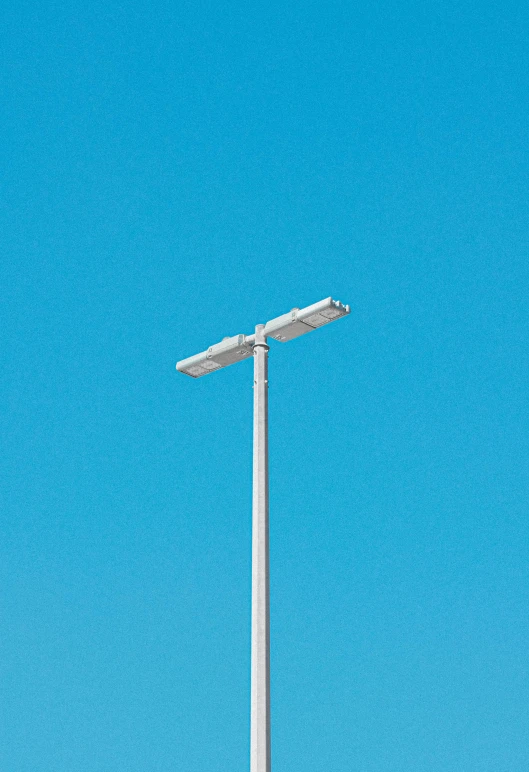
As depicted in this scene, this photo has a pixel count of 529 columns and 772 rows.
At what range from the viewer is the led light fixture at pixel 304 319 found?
1764 centimetres

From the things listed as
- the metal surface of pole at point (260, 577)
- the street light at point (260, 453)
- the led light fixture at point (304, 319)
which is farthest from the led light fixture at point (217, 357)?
the led light fixture at point (304, 319)

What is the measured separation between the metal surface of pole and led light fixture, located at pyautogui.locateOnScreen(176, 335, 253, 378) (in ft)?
1.19

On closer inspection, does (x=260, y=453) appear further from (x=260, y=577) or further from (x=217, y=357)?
(x=217, y=357)

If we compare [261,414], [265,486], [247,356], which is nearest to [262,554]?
[265,486]

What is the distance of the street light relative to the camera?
51.9 ft

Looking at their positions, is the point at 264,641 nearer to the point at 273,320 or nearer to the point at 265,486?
the point at 265,486

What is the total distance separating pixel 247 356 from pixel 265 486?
2.41 metres

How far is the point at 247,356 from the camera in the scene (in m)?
19.0

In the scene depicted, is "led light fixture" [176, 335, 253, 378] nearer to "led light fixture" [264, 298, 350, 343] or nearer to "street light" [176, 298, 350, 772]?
"street light" [176, 298, 350, 772]

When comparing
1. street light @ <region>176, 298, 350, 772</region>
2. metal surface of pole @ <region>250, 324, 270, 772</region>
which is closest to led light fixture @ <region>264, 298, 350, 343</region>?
street light @ <region>176, 298, 350, 772</region>

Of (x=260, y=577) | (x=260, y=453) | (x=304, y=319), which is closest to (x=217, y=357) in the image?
(x=304, y=319)

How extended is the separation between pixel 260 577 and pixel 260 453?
189 centimetres

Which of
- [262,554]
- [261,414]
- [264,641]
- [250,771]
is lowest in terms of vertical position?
[250,771]

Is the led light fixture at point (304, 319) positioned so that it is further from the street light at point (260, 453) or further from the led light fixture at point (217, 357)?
the led light fixture at point (217, 357)
